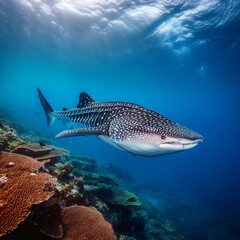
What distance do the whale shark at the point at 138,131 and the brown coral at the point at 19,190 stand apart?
5.48 feet

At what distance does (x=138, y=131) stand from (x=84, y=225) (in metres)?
1.95

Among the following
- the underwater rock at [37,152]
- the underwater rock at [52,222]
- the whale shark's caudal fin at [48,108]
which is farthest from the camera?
the whale shark's caudal fin at [48,108]

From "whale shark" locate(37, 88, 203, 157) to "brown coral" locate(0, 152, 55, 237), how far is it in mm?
1669

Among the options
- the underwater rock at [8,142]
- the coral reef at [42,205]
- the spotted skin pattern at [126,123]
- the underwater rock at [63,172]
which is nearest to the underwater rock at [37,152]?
the coral reef at [42,205]

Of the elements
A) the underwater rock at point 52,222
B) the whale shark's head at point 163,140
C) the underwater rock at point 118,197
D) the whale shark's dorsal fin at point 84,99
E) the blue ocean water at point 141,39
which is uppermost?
the blue ocean water at point 141,39

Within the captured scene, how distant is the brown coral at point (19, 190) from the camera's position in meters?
2.81

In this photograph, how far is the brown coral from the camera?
111 inches

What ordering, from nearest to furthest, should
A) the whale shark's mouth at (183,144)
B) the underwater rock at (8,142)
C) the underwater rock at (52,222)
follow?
the underwater rock at (52,222) → the whale shark's mouth at (183,144) → the underwater rock at (8,142)

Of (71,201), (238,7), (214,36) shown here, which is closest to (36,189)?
(71,201)

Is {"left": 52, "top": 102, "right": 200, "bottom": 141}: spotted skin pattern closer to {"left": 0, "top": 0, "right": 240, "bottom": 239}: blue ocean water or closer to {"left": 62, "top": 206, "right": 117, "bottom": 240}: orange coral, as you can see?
{"left": 62, "top": 206, "right": 117, "bottom": 240}: orange coral

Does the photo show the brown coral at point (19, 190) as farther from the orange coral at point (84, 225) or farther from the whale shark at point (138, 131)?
the whale shark at point (138, 131)

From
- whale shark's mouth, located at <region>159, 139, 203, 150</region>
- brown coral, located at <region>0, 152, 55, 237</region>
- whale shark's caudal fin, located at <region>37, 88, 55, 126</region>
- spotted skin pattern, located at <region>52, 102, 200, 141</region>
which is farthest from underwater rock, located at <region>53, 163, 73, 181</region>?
whale shark's caudal fin, located at <region>37, 88, 55, 126</region>

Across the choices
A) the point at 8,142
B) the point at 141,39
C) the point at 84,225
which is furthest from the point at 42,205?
the point at 141,39

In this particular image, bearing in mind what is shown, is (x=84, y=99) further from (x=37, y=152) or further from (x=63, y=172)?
(x=63, y=172)
